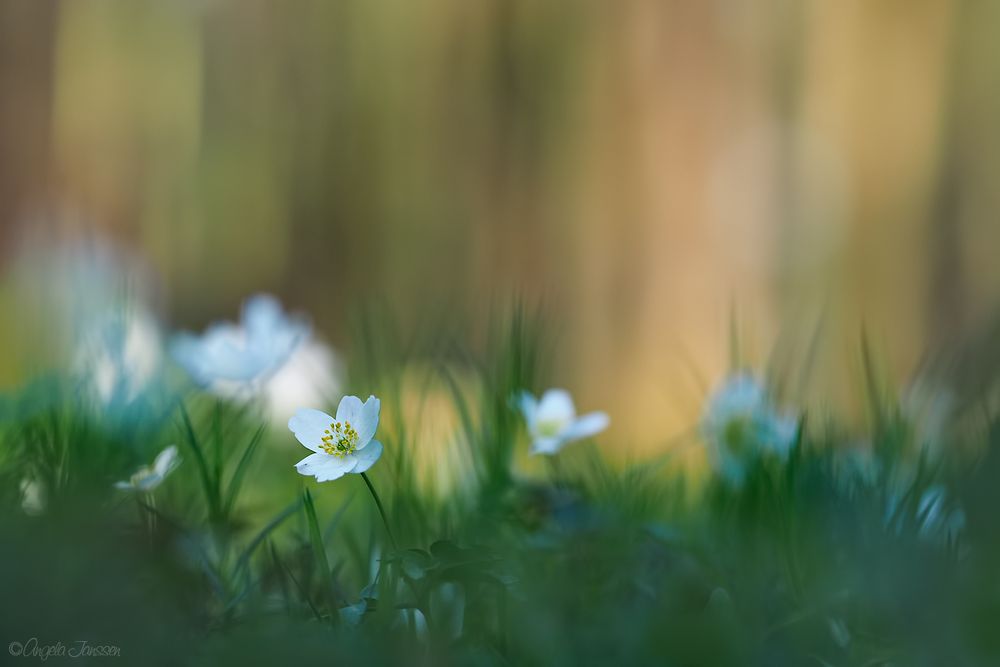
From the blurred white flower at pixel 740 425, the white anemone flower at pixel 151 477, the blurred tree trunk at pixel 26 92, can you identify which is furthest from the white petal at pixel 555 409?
the blurred tree trunk at pixel 26 92

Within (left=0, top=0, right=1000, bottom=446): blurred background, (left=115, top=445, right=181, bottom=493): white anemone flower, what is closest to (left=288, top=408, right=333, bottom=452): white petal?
(left=115, top=445, right=181, bottom=493): white anemone flower

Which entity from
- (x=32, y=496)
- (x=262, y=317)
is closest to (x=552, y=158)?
(x=262, y=317)

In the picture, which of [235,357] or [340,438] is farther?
[235,357]

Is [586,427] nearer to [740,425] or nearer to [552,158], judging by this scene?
[740,425]

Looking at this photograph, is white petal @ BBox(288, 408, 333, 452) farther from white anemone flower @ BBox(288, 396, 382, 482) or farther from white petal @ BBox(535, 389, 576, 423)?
white petal @ BBox(535, 389, 576, 423)

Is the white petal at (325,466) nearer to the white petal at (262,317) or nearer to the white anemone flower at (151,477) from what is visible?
the white anemone flower at (151,477)

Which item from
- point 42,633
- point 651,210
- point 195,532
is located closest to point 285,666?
point 42,633
